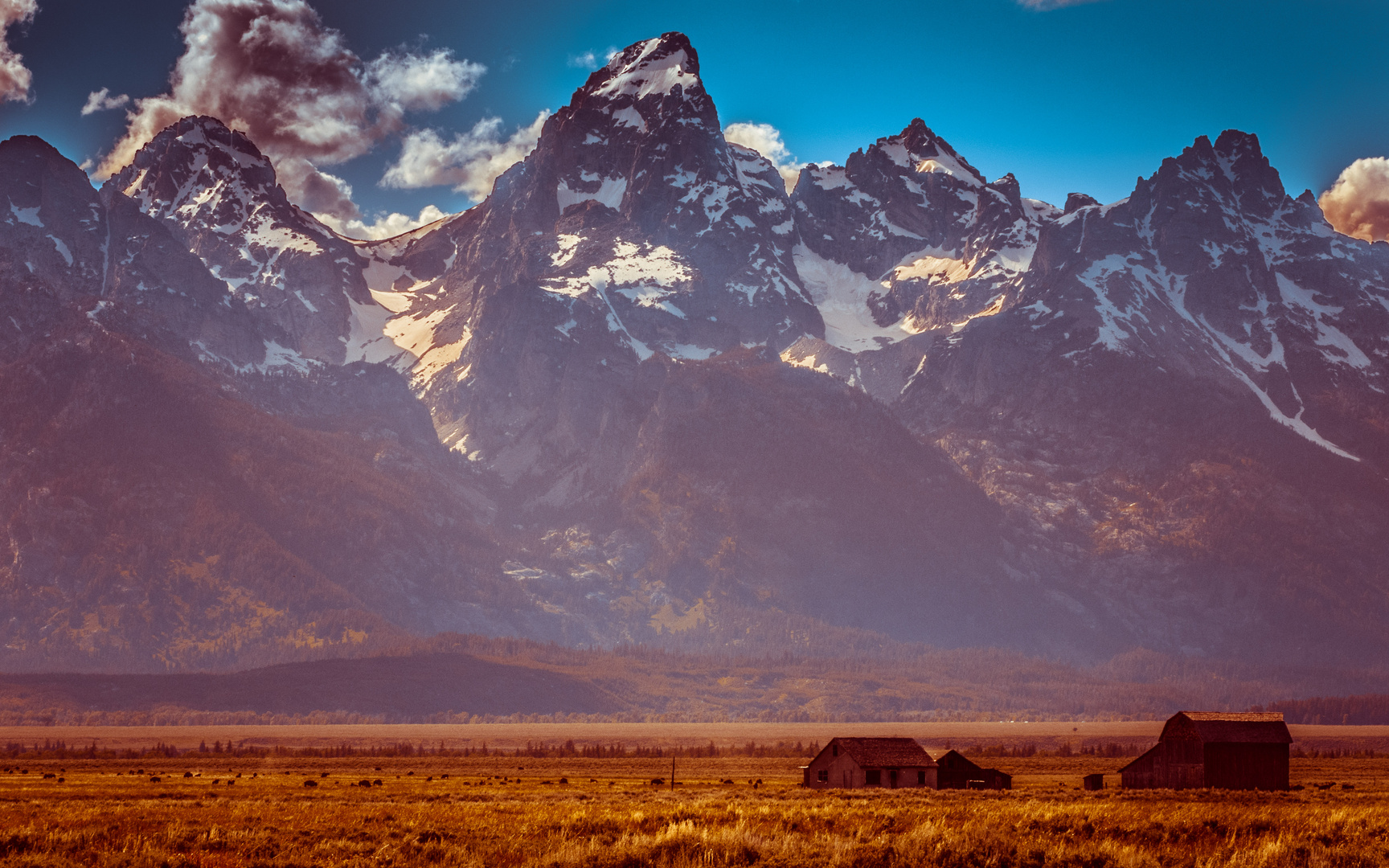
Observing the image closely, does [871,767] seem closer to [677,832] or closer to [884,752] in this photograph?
[884,752]

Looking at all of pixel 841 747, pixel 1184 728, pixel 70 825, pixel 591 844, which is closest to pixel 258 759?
pixel 841 747

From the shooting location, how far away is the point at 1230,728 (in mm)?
99562

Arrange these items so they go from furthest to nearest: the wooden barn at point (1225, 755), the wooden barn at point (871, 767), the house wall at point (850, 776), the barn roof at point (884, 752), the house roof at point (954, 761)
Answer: the house roof at point (954, 761), the barn roof at point (884, 752), the wooden barn at point (871, 767), the house wall at point (850, 776), the wooden barn at point (1225, 755)

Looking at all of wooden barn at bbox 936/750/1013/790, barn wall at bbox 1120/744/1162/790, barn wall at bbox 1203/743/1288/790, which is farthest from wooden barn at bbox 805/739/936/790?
barn wall at bbox 1203/743/1288/790

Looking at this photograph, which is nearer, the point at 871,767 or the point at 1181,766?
the point at 1181,766

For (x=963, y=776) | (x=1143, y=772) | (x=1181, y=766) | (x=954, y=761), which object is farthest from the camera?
(x=954, y=761)

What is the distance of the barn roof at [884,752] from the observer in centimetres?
10600

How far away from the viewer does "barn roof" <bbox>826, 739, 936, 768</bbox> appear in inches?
4173

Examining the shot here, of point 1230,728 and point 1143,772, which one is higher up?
point 1230,728

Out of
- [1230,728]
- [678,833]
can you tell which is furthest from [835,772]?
[678,833]

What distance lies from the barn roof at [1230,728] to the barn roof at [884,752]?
63.3 ft

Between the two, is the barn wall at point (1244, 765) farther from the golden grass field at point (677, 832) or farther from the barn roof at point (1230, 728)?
the golden grass field at point (677, 832)

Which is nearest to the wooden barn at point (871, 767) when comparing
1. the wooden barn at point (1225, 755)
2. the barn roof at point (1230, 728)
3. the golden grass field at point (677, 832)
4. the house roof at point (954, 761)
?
the house roof at point (954, 761)

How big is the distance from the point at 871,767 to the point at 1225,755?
85.9ft
